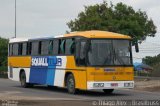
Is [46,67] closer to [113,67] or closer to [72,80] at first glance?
[72,80]

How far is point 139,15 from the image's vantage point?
209 ft

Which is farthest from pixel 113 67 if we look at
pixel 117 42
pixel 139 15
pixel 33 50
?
pixel 139 15

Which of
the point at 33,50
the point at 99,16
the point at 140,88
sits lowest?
the point at 140,88

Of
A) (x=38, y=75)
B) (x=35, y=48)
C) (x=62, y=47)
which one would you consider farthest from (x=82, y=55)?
(x=35, y=48)

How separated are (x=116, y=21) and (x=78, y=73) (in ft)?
112

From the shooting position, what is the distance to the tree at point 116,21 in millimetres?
58094

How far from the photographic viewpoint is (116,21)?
59.3m

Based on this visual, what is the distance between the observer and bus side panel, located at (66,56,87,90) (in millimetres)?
25280

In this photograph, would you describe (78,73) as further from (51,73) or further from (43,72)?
(43,72)

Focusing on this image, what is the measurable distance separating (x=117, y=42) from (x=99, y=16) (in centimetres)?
3441

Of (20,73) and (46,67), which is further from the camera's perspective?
(20,73)

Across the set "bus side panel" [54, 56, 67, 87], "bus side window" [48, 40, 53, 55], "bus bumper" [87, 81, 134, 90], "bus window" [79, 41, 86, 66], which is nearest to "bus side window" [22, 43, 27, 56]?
"bus side window" [48, 40, 53, 55]

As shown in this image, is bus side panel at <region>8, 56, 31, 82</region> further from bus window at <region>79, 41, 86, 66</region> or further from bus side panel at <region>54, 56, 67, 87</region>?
bus window at <region>79, 41, 86, 66</region>

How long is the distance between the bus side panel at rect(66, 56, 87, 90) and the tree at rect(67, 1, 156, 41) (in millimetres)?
30142
